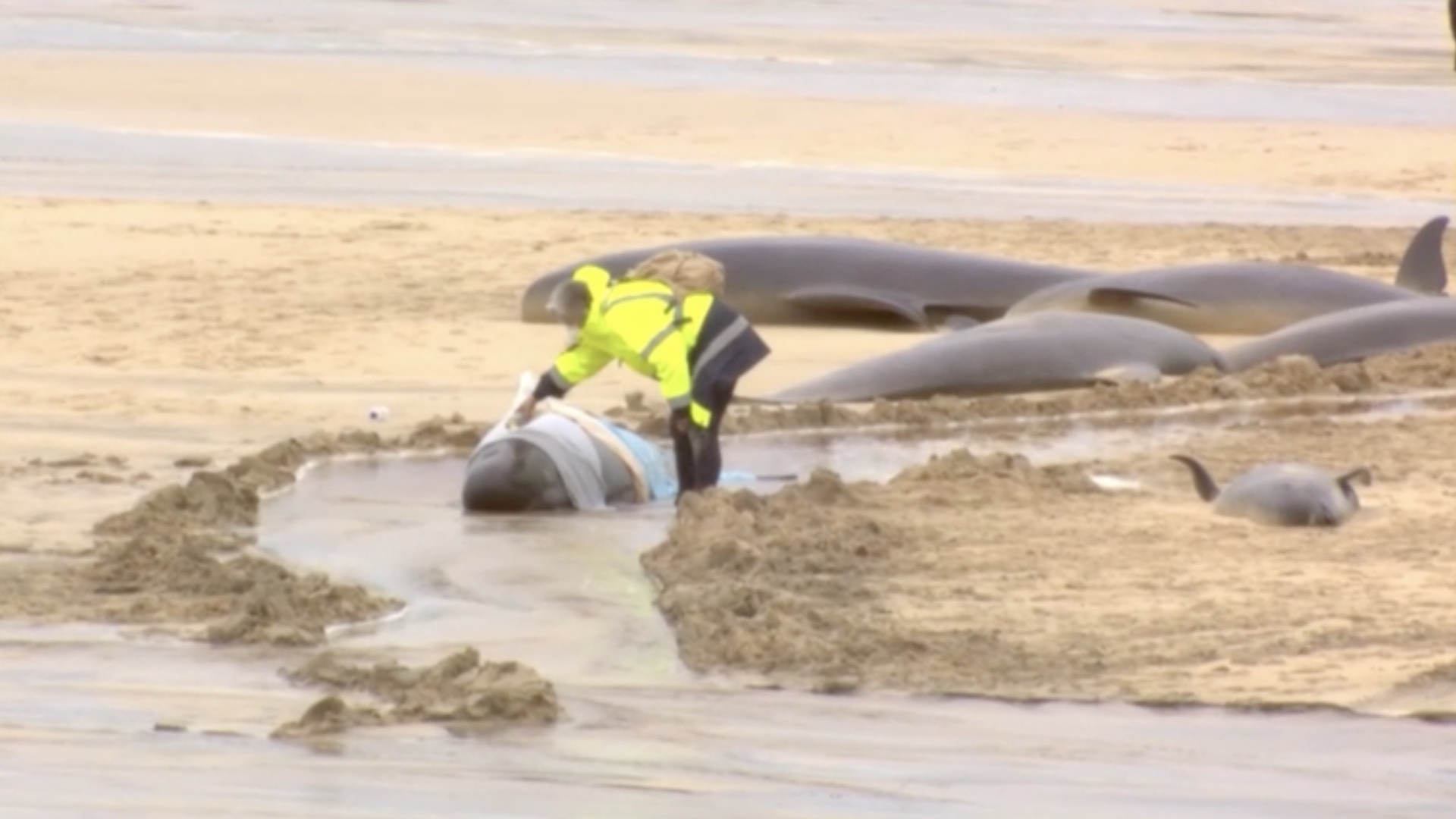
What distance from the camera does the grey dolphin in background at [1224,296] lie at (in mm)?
15352

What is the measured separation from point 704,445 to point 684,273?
62 cm

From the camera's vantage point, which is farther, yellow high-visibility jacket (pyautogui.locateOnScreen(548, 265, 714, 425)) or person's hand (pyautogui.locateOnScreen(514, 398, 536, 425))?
person's hand (pyautogui.locateOnScreen(514, 398, 536, 425))

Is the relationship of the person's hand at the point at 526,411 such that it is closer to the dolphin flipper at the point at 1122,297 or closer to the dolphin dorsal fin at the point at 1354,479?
the dolphin dorsal fin at the point at 1354,479

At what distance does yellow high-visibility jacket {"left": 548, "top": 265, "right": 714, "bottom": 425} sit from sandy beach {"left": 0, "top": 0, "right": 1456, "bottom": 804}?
0.49 metres

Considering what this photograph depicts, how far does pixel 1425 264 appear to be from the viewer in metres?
16.0

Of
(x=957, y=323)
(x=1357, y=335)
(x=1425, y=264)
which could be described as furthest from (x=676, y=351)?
(x=1425, y=264)

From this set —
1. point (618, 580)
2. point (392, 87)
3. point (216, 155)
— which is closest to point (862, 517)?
point (618, 580)

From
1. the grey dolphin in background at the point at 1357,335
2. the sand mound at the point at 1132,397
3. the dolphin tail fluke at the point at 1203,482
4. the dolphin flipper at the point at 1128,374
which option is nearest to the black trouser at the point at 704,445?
the dolphin tail fluke at the point at 1203,482

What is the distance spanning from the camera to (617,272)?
15750mm

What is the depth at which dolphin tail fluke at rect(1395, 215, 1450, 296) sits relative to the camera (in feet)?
52.2

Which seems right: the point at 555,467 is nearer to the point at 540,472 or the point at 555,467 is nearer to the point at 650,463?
the point at 540,472

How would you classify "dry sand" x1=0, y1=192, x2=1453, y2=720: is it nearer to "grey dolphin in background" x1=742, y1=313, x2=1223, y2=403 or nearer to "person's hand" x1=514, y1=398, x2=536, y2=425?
"grey dolphin in background" x1=742, y1=313, x2=1223, y2=403

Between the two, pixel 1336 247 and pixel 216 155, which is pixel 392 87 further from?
pixel 1336 247

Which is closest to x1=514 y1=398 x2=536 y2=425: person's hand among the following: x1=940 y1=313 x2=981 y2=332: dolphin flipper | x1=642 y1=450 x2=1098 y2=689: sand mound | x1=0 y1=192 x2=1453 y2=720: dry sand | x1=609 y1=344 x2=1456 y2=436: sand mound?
x1=642 y1=450 x2=1098 y2=689: sand mound
